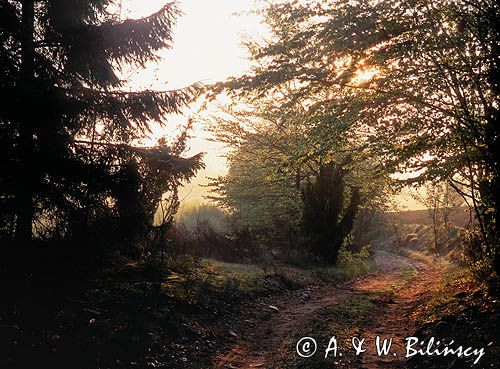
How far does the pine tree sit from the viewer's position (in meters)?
7.93

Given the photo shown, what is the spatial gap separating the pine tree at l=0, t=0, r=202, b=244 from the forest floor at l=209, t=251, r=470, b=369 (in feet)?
13.9

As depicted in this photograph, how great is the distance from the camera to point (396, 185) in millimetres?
14055

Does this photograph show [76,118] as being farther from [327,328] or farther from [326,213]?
[326,213]

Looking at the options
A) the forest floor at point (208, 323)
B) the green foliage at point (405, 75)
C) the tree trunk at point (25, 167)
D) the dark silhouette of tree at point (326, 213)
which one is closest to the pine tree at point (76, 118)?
the tree trunk at point (25, 167)

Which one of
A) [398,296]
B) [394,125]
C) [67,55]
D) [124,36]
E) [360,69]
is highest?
[124,36]

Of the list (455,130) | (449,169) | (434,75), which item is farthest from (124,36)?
(449,169)

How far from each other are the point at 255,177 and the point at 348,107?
13.6 m

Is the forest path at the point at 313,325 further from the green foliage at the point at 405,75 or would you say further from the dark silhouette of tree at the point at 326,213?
the dark silhouette of tree at the point at 326,213

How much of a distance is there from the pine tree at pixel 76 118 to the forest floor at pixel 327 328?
425cm

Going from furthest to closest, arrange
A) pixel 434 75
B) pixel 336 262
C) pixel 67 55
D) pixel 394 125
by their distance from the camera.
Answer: pixel 336 262
pixel 394 125
pixel 67 55
pixel 434 75

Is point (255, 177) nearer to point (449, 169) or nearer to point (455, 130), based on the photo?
point (449, 169)

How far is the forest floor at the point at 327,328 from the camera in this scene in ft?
21.7

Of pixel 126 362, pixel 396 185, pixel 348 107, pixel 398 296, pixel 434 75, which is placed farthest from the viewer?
pixel 396 185

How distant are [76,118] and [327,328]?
297 inches
